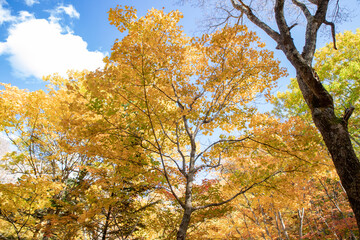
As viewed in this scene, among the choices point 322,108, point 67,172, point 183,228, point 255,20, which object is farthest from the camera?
point 67,172

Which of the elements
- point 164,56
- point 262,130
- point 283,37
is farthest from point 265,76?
point 164,56

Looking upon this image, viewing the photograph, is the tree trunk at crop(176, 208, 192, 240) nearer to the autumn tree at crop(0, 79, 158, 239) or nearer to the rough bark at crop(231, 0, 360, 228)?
the autumn tree at crop(0, 79, 158, 239)

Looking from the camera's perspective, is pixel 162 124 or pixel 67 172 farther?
pixel 67 172

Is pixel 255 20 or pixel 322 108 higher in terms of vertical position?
pixel 255 20

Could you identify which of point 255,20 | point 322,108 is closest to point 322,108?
point 322,108

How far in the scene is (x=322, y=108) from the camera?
261cm

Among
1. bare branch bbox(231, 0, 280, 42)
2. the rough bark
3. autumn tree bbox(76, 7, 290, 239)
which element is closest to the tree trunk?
autumn tree bbox(76, 7, 290, 239)

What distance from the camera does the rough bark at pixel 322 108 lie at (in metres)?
2.14

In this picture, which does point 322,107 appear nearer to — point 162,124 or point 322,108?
point 322,108

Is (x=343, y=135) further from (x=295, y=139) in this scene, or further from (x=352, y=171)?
(x=295, y=139)

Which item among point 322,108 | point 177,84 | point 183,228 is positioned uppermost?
point 177,84

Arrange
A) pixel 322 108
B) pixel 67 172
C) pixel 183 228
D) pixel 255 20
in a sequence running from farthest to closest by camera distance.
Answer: pixel 67 172 → pixel 255 20 → pixel 183 228 → pixel 322 108

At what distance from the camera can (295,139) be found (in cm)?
356

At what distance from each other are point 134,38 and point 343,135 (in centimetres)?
348
